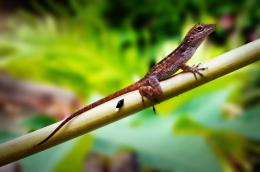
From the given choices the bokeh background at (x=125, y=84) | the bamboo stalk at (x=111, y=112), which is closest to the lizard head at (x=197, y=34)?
the bokeh background at (x=125, y=84)

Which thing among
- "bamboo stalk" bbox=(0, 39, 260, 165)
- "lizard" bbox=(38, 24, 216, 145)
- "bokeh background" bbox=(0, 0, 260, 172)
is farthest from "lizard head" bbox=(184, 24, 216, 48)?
"bamboo stalk" bbox=(0, 39, 260, 165)

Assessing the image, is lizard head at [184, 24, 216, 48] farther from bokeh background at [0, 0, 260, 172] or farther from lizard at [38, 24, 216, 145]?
bokeh background at [0, 0, 260, 172]

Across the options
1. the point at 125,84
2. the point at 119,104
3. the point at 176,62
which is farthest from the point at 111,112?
the point at 125,84

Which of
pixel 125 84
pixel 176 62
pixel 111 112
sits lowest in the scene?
pixel 111 112

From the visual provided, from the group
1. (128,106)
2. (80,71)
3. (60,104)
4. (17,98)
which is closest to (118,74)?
(80,71)

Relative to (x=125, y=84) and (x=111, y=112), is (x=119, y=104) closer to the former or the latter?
(x=111, y=112)

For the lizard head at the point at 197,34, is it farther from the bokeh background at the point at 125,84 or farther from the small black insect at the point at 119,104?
the small black insect at the point at 119,104
